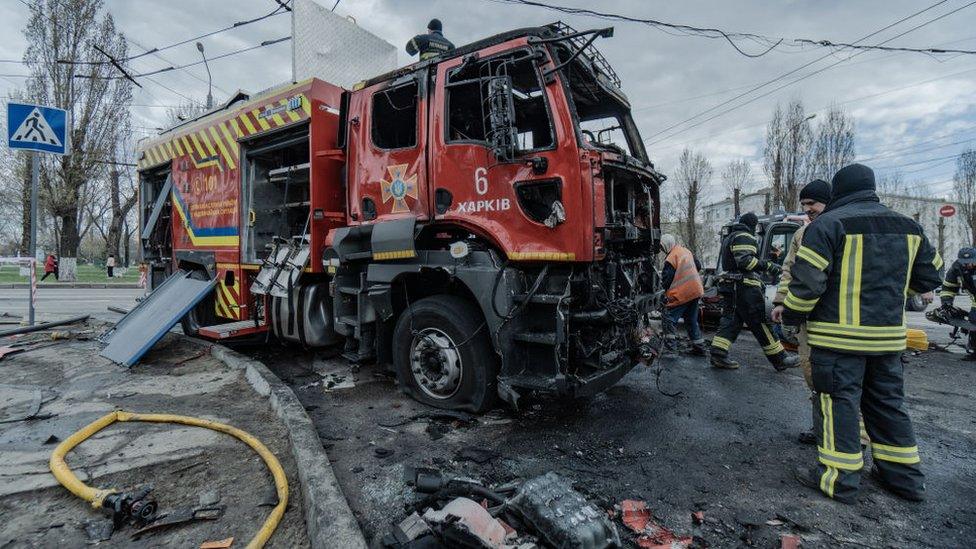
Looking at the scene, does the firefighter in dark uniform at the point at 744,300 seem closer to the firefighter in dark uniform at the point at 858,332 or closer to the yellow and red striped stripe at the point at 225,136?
the firefighter in dark uniform at the point at 858,332

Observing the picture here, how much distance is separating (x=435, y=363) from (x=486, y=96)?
211cm

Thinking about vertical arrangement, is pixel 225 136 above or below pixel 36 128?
below

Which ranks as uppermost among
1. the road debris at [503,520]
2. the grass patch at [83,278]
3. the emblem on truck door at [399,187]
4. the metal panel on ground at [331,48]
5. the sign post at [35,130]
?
the metal panel on ground at [331,48]

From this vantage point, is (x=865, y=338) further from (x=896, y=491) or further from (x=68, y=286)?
(x=68, y=286)

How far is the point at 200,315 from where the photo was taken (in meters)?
6.29

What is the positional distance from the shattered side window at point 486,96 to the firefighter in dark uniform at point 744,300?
318 cm

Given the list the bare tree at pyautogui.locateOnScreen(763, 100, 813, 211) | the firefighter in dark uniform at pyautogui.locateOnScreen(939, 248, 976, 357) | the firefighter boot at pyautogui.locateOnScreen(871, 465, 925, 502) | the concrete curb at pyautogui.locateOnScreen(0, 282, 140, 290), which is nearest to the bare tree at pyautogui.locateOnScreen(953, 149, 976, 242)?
the bare tree at pyautogui.locateOnScreen(763, 100, 813, 211)

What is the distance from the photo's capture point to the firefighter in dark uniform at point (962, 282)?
6.48 metres

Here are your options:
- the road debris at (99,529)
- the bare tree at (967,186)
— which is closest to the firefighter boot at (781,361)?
the road debris at (99,529)

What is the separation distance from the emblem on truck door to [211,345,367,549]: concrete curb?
5.70 feet

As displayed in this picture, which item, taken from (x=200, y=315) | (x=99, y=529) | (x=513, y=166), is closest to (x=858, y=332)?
(x=513, y=166)

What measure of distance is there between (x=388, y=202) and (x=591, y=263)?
1895mm

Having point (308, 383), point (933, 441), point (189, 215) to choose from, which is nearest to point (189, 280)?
point (189, 215)

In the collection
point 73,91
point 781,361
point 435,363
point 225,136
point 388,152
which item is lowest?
point 781,361
